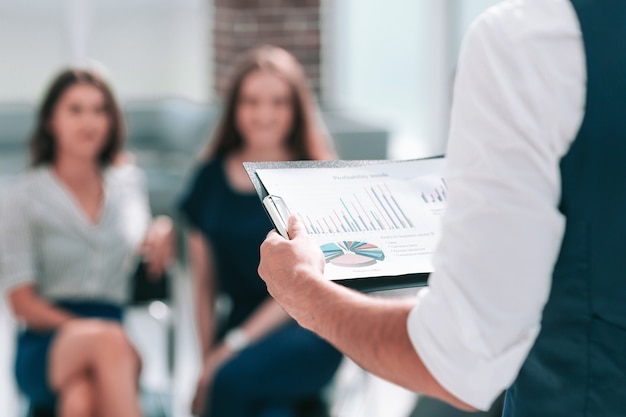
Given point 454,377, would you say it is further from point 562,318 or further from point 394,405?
point 394,405

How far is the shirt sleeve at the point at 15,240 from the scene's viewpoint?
2.96 m

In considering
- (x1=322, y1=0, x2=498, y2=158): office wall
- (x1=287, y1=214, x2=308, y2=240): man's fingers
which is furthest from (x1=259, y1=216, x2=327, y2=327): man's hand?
(x1=322, y1=0, x2=498, y2=158): office wall

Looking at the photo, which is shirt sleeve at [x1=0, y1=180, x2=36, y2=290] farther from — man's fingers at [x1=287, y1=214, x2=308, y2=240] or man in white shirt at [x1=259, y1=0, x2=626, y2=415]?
man in white shirt at [x1=259, y1=0, x2=626, y2=415]

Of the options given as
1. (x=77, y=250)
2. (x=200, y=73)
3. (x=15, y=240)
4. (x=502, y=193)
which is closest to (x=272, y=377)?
(x=77, y=250)

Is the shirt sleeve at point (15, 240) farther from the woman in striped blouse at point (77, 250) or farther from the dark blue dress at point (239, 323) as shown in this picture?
the dark blue dress at point (239, 323)

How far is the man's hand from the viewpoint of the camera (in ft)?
3.51

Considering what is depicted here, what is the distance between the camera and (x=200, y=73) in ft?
24.4

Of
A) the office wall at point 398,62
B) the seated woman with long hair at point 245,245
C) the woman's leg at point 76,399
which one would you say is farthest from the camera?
the office wall at point 398,62

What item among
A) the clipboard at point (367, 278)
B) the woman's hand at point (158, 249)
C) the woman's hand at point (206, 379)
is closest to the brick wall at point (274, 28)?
the woman's hand at point (158, 249)

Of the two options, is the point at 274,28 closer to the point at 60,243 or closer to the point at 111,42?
the point at 111,42

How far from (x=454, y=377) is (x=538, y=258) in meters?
0.15

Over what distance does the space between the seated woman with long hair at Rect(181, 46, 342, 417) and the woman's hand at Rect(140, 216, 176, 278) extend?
17 cm

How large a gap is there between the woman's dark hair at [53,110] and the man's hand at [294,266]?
223 cm

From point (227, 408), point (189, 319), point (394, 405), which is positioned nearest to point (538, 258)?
point (227, 408)
